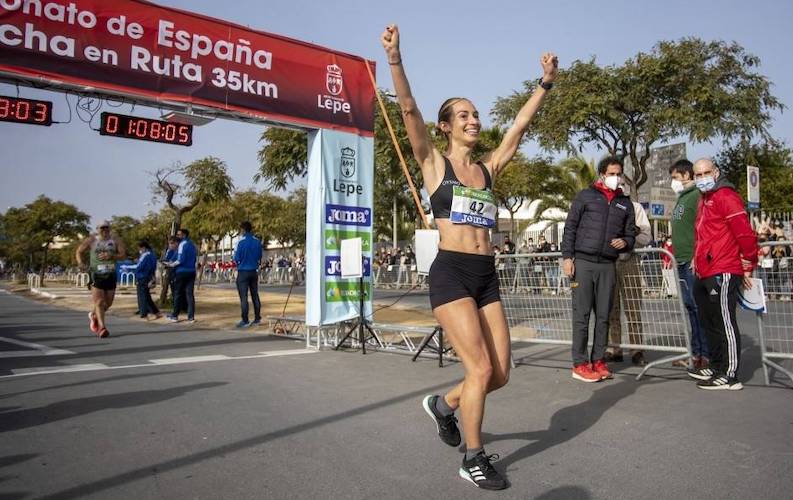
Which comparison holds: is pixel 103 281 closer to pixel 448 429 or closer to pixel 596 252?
pixel 596 252

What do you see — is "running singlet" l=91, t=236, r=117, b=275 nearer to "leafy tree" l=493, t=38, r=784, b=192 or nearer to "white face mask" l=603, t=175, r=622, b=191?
"white face mask" l=603, t=175, r=622, b=191

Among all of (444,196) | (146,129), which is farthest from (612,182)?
(146,129)

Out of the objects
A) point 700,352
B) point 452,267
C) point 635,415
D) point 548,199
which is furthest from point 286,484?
point 548,199

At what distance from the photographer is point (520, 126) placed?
3.82 m

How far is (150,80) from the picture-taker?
7578mm

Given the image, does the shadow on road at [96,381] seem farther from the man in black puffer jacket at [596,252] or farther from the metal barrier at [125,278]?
the metal barrier at [125,278]

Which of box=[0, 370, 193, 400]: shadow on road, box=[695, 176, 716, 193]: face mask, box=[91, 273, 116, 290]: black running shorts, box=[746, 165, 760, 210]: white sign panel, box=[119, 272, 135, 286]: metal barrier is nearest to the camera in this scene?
box=[0, 370, 193, 400]: shadow on road

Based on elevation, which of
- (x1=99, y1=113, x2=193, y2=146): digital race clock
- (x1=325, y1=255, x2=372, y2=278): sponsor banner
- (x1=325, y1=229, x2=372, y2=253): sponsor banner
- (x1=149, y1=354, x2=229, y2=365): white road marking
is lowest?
(x1=149, y1=354, x2=229, y2=365): white road marking

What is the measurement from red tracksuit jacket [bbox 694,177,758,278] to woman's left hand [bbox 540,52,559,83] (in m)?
2.47

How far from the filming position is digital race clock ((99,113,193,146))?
8148 millimetres

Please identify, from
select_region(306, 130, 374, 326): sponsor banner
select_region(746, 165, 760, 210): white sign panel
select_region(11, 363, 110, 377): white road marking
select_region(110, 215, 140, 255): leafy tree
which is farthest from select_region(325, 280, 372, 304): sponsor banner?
select_region(110, 215, 140, 255): leafy tree

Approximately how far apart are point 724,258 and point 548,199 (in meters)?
29.0

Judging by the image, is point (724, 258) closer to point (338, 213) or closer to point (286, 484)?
point (286, 484)

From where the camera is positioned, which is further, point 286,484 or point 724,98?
point 724,98
